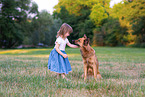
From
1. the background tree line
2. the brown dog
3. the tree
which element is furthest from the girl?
the tree

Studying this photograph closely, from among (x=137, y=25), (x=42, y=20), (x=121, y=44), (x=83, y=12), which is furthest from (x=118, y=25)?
(x=42, y=20)

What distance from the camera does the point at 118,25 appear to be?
1515 inches

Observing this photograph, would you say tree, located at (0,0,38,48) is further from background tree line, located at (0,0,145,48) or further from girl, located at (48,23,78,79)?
girl, located at (48,23,78,79)

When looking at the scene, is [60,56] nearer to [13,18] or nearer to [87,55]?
[87,55]

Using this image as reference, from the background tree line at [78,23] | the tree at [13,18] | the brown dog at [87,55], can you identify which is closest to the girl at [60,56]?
the brown dog at [87,55]

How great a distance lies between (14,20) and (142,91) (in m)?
35.6

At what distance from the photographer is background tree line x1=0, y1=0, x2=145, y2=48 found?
96.2 ft

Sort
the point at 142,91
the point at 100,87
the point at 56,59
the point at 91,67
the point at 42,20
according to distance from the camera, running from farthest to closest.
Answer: the point at 42,20, the point at 56,59, the point at 91,67, the point at 100,87, the point at 142,91

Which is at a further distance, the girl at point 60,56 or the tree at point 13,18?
the tree at point 13,18

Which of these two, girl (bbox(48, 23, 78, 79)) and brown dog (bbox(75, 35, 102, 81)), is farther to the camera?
girl (bbox(48, 23, 78, 79))

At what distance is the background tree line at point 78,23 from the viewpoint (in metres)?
29.3

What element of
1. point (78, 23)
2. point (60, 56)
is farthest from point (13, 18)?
point (60, 56)

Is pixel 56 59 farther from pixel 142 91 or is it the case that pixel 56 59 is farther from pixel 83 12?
pixel 83 12

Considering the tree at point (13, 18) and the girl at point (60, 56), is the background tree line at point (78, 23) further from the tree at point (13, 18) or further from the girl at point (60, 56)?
the girl at point (60, 56)
